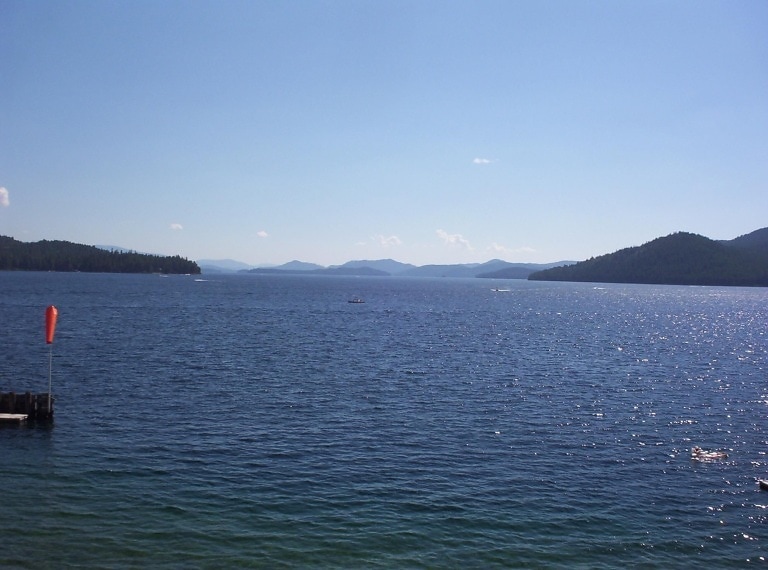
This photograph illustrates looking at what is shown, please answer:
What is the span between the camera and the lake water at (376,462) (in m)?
21.8

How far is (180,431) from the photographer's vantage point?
113 ft

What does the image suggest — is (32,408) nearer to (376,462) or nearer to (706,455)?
(376,462)

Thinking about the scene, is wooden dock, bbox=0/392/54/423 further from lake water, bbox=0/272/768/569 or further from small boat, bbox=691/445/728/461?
small boat, bbox=691/445/728/461

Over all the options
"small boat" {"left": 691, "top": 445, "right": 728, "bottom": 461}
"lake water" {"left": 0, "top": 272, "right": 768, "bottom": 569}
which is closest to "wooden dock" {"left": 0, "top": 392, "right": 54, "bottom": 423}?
"lake water" {"left": 0, "top": 272, "right": 768, "bottom": 569}

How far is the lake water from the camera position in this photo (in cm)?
2175

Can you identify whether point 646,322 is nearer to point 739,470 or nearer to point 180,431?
point 739,470

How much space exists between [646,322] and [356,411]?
99781 mm

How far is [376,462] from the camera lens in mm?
30500

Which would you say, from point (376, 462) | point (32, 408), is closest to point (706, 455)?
point (376, 462)

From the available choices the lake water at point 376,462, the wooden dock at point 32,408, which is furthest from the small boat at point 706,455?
the wooden dock at point 32,408

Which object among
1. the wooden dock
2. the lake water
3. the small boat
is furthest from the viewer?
the wooden dock

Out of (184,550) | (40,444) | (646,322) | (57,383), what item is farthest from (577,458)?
(646,322)

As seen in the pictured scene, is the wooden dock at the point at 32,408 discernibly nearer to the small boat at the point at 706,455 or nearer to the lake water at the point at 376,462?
the lake water at the point at 376,462

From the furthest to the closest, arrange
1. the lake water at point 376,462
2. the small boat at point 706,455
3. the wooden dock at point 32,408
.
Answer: the wooden dock at point 32,408, the small boat at point 706,455, the lake water at point 376,462
